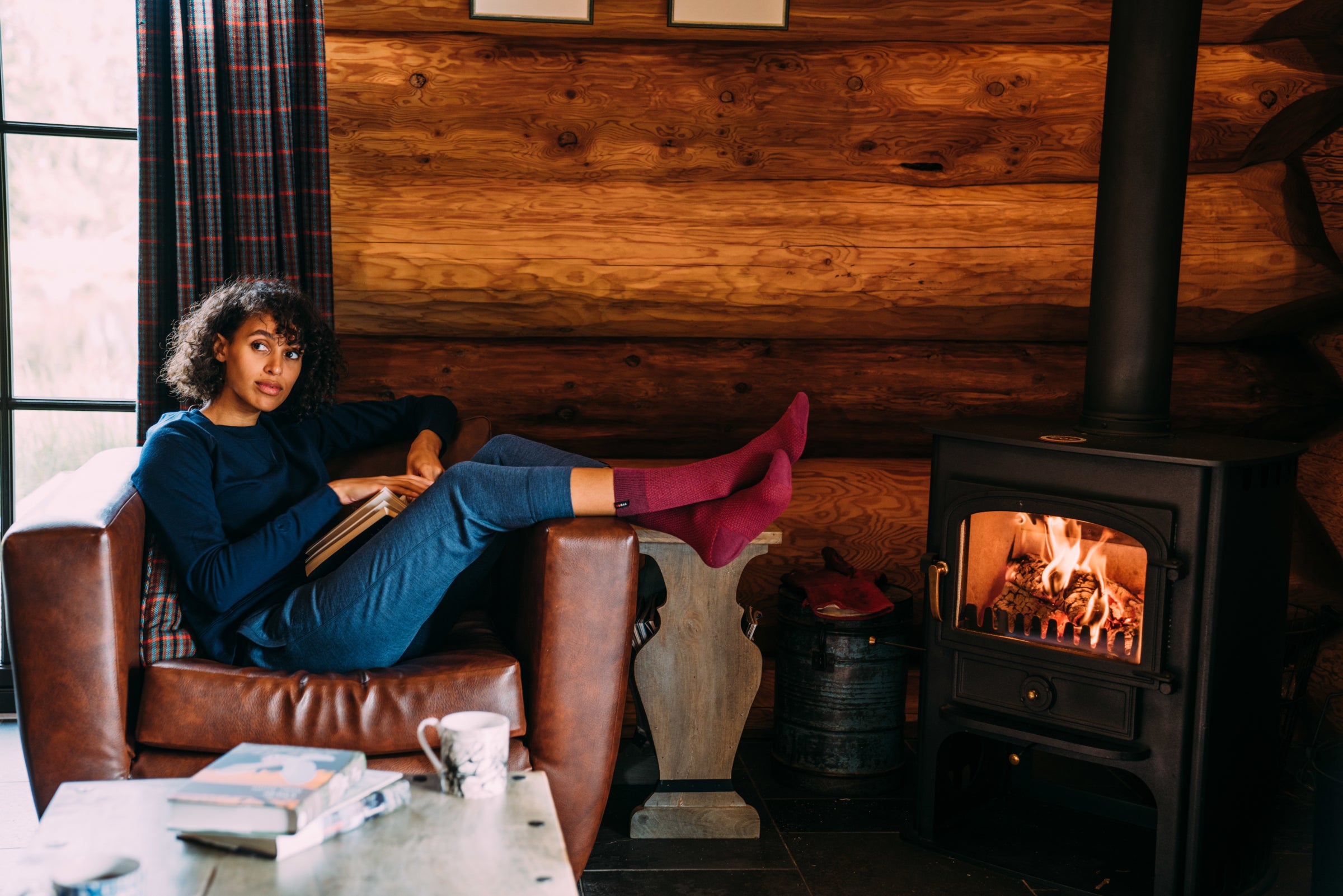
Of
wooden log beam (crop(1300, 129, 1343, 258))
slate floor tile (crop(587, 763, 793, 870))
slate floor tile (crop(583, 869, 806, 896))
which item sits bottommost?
slate floor tile (crop(587, 763, 793, 870))

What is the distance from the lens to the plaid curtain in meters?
2.68

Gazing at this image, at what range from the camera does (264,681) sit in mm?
1932

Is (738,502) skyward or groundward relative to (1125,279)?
groundward

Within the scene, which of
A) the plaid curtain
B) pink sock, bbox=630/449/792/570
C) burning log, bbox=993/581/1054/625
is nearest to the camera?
pink sock, bbox=630/449/792/570

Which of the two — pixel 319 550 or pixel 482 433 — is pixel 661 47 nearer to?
pixel 482 433

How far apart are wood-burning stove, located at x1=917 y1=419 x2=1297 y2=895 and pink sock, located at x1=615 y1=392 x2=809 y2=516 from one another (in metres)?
0.47

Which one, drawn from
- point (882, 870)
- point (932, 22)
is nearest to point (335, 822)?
point (882, 870)

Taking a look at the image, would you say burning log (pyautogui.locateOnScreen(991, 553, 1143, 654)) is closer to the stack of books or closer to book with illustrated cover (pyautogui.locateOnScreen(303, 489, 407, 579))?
book with illustrated cover (pyautogui.locateOnScreen(303, 489, 407, 579))

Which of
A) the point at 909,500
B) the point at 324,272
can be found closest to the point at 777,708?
the point at 909,500

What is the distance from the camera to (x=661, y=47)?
9.30 ft

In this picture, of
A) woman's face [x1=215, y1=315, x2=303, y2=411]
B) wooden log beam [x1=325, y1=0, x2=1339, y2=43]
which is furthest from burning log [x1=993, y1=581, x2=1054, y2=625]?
woman's face [x1=215, y1=315, x2=303, y2=411]

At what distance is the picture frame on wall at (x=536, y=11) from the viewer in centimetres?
275

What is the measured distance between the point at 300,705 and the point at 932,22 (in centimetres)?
226

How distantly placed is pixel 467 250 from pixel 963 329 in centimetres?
137
